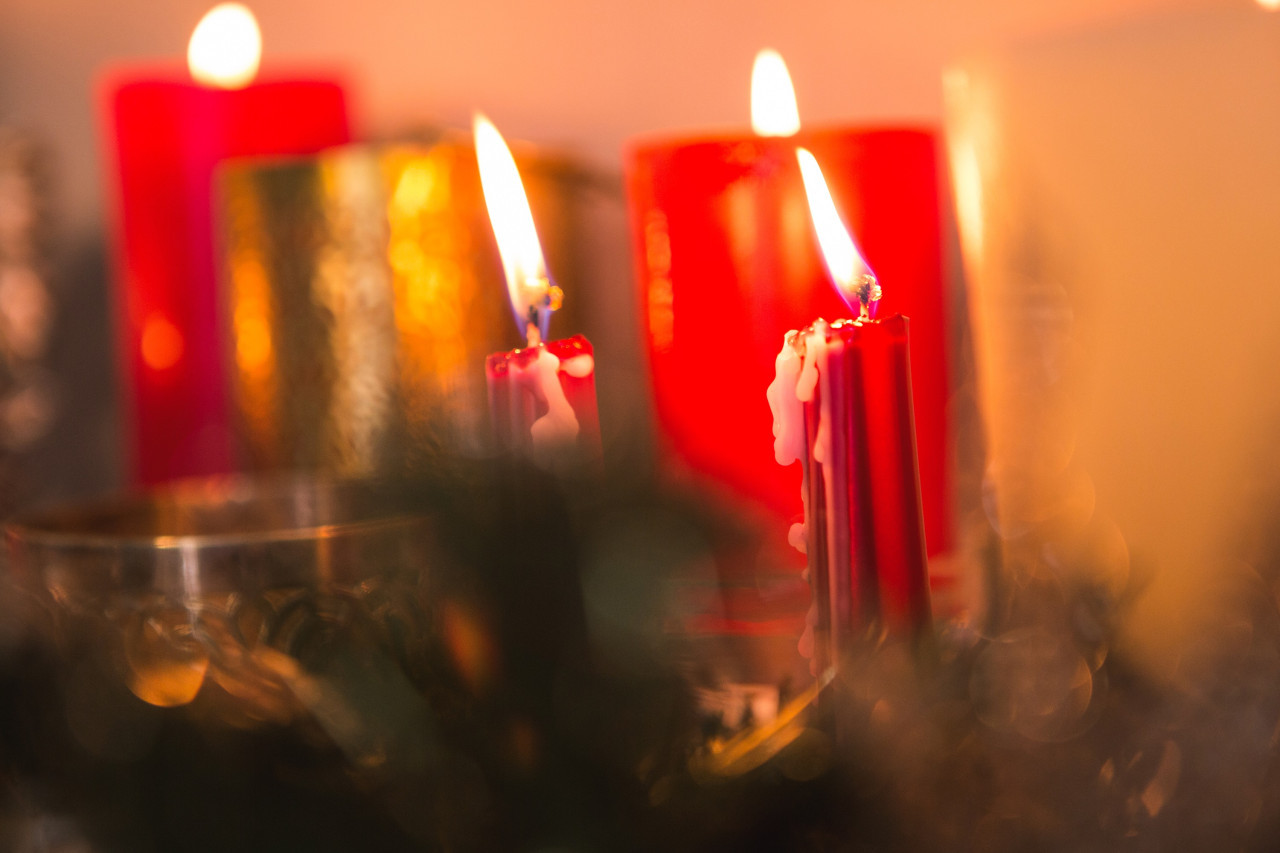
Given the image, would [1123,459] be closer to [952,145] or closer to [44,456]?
[952,145]

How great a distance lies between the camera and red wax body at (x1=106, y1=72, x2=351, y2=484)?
1.90 ft

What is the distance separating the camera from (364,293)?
0.50m

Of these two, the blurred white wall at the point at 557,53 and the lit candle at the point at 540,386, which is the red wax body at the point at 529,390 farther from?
the blurred white wall at the point at 557,53

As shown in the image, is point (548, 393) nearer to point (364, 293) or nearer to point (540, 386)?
point (540, 386)

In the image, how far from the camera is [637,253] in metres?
0.41

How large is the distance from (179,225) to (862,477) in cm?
48

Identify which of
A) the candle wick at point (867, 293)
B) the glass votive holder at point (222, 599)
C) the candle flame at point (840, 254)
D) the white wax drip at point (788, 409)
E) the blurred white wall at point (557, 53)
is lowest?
the glass votive holder at point (222, 599)

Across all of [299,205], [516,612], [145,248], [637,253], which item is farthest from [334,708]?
[145,248]

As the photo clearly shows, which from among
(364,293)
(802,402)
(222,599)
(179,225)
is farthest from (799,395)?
(179,225)

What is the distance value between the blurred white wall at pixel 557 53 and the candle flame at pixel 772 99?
0.17 metres

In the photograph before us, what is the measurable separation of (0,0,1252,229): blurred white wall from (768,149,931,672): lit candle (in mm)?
364

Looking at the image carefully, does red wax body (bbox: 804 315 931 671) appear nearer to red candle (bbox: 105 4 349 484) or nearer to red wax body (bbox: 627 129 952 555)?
red wax body (bbox: 627 129 952 555)

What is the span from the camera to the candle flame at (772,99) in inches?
15.1

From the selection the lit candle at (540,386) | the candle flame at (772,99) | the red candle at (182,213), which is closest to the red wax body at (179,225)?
the red candle at (182,213)
